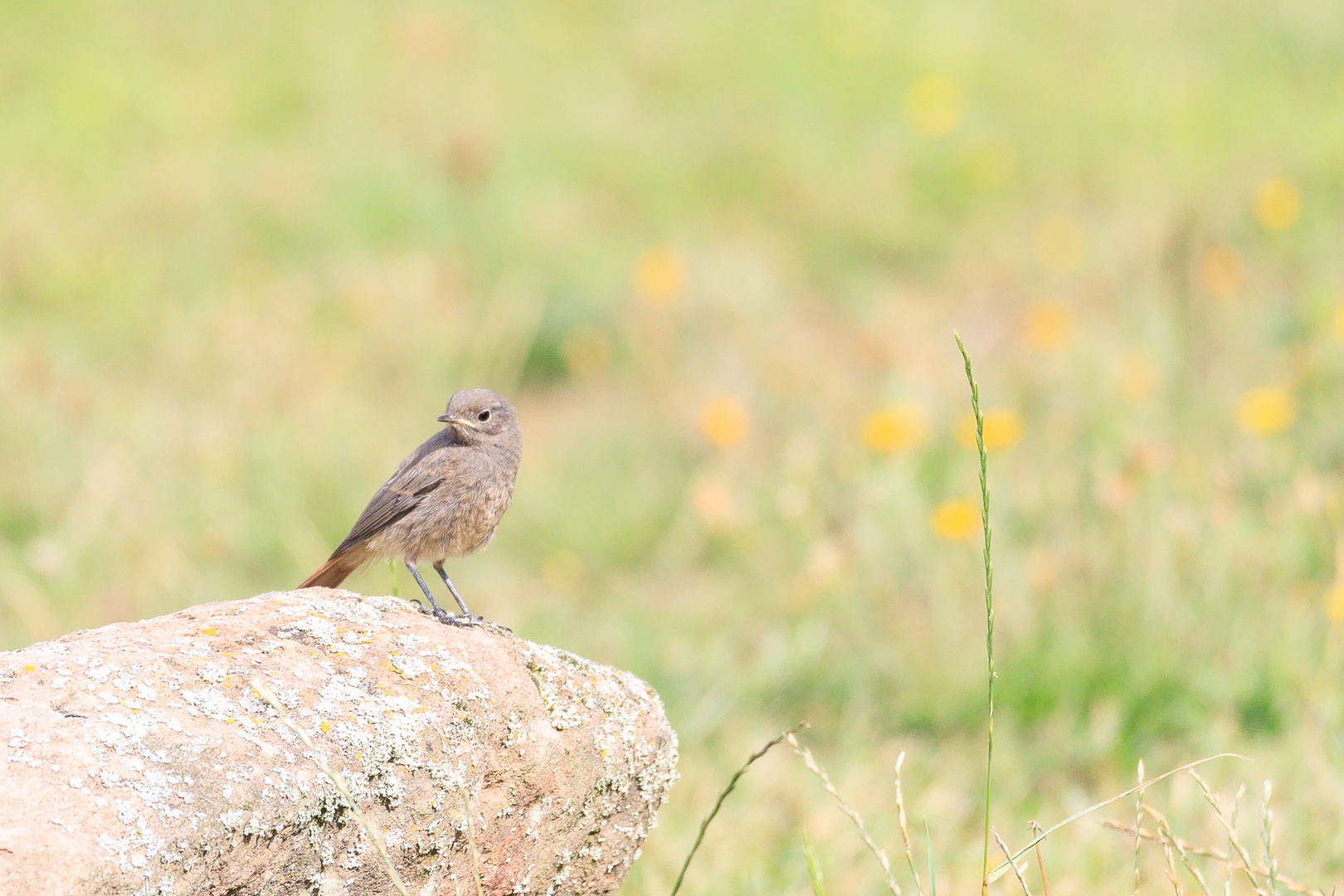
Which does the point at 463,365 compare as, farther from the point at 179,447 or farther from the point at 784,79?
the point at 784,79

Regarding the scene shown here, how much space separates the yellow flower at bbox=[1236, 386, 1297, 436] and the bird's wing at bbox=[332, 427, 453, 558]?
4090 mm

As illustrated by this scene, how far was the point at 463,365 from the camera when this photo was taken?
27.4ft

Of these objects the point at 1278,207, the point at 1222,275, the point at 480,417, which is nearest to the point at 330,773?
the point at 480,417

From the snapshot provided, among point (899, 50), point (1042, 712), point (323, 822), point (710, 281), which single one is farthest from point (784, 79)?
point (323, 822)

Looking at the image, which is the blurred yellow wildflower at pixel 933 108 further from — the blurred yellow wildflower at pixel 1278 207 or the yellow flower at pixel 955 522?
the yellow flower at pixel 955 522

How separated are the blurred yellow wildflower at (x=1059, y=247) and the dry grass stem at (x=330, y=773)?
7.69 m

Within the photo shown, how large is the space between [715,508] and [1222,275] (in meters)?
3.64

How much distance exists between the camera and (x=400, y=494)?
392cm

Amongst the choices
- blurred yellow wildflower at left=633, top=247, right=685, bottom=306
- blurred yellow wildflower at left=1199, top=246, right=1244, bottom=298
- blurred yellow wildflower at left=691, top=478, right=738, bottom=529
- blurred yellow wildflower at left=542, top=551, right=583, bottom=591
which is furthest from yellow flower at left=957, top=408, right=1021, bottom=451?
blurred yellow wildflower at left=633, top=247, right=685, bottom=306

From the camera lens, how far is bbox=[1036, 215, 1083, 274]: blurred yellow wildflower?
9109 millimetres

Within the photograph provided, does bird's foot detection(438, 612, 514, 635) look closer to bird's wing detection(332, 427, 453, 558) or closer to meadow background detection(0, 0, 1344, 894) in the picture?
bird's wing detection(332, 427, 453, 558)

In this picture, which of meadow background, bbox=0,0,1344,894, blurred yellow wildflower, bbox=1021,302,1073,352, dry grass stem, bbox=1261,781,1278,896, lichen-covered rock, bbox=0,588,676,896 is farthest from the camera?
blurred yellow wildflower, bbox=1021,302,1073,352

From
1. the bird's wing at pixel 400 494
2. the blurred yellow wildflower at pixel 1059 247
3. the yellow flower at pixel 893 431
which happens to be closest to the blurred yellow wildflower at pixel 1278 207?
the blurred yellow wildflower at pixel 1059 247

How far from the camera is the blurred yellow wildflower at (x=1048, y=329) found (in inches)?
286
